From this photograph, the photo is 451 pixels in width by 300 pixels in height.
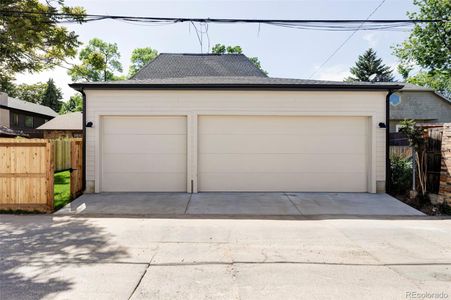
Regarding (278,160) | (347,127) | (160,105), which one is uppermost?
(160,105)

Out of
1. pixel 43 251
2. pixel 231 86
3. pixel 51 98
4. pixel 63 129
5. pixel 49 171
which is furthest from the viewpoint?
pixel 51 98

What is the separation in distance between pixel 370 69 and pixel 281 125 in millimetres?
32929

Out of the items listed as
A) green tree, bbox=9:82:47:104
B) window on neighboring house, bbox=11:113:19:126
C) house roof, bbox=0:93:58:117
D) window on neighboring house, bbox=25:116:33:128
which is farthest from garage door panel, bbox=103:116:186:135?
green tree, bbox=9:82:47:104

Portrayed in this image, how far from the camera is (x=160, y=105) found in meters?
8.52

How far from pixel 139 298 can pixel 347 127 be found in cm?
765

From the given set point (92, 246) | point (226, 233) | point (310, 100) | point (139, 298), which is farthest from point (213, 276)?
point (310, 100)

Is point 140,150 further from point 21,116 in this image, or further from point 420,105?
point 21,116

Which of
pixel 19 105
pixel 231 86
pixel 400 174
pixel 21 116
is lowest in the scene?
pixel 400 174

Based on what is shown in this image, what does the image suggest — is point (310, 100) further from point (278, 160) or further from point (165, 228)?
point (165, 228)

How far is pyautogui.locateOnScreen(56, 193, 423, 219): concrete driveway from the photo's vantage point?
6562mm

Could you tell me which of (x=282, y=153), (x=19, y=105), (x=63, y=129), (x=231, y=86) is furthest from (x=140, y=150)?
(x=19, y=105)

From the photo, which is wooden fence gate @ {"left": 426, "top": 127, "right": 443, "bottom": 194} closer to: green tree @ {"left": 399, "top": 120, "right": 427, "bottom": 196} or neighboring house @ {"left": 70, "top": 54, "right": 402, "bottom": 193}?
green tree @ {"left": 399, "top": 120, "right": 427, "bottom": 196}

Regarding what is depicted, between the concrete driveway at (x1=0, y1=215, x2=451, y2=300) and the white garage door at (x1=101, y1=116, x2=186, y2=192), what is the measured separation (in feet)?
9.06

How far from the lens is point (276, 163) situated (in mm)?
8734
